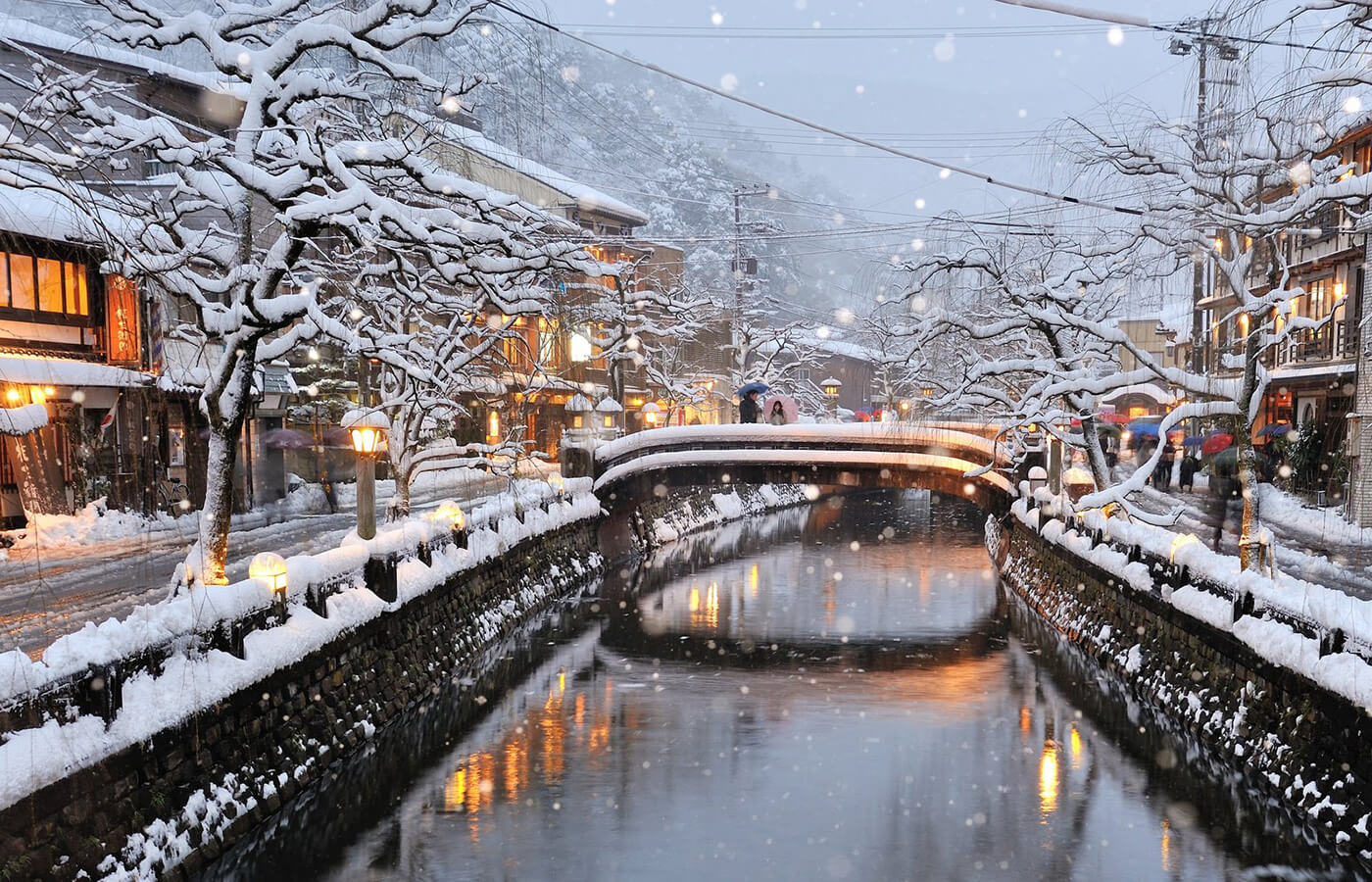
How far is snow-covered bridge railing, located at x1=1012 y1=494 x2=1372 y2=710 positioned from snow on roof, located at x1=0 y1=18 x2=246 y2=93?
20.5 m

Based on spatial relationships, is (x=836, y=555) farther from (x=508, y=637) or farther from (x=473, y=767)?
(x=473, y=767)

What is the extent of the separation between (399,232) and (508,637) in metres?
12.7

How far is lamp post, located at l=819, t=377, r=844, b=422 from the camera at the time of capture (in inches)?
2235

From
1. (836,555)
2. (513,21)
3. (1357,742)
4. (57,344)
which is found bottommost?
(836,555)

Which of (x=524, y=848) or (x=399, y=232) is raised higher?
(x=399, y=232)

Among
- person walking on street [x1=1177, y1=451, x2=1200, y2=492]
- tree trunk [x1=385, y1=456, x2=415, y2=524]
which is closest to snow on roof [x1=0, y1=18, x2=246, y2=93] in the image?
tree trunk [x1=385, y1=456, x2=415, y2=524]

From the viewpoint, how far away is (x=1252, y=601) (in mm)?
13594

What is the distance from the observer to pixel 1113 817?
43.0 ft

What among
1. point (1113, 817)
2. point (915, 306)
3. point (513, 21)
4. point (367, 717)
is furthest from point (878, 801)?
point (915, 306)

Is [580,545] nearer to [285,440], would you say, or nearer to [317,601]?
[285,440]

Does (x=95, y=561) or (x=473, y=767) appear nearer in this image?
(x=473, y=767)

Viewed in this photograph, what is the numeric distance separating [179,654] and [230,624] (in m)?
1.04

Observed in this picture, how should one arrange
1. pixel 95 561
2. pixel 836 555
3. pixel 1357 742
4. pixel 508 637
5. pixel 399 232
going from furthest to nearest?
pixel 836 555
pixel 508 637
pixel 95 561
pixel 399 232
pixel 1357 742

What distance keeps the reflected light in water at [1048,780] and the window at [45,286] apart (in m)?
21.6
